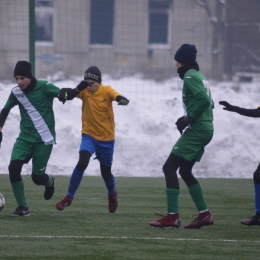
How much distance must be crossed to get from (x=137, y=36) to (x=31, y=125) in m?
10.7

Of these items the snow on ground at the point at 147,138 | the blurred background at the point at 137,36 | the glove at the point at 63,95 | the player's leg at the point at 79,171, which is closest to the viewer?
the glove at the point at 63,95

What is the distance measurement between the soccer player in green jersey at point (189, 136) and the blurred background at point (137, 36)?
989 cm

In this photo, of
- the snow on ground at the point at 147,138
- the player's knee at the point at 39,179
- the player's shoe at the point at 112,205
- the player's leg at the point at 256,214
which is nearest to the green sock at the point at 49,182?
the player's knee at the point at 39,179

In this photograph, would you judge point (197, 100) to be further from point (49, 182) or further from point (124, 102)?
point (49, 182)

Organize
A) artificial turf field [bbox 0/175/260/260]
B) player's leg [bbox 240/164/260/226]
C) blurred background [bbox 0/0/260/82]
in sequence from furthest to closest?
1. blurred background [bbox 0/0/260/82]
2. player's leg [bbox 240/164/260/226]
3. artificial turf field [bbox 0/175/260/260]

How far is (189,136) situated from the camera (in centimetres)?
827

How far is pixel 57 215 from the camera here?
30.5 ft

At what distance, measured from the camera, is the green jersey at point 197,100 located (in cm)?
809

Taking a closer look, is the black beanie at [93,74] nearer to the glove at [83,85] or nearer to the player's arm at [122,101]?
the player's arm at [122,101]

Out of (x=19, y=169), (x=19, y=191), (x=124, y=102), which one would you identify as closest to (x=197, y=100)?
(x=124, y=102)

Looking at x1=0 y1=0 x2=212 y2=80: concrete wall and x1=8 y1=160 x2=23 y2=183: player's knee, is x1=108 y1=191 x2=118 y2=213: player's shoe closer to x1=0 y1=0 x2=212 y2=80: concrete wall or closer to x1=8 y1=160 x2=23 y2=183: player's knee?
x1=8 y1=160 x2=23 y2=183: player's knee

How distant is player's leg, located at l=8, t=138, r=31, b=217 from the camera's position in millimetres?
9008

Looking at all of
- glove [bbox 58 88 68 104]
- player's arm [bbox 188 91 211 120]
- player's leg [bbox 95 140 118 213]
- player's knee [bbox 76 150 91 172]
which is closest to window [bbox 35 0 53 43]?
player's leg [bbox 95 140 118 213]

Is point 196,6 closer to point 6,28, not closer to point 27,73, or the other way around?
point 6,28
